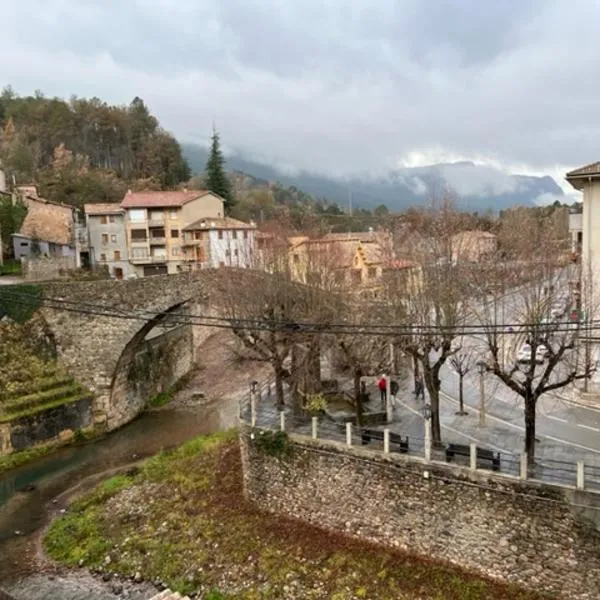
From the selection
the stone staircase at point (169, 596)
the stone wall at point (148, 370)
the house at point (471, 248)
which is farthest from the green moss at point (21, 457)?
the house at point (471, 248)

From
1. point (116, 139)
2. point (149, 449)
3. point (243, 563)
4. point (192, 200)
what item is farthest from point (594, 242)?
point (116, 139)

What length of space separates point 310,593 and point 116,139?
76.8m

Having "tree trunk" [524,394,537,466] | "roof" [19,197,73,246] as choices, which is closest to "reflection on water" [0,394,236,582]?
"tree trunk" [524,394,537,466]

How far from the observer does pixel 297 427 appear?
1738cm

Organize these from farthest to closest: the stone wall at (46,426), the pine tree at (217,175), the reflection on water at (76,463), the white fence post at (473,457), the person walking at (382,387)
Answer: the pine tree at (217,175), the stone wall at (46,426), the person walking at (382,387), the reflection on water at (76,463), the white fence post at (473,457)

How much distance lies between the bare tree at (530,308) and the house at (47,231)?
120ft

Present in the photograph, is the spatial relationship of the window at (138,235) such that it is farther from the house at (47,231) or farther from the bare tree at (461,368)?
the bare tree at (461,368)

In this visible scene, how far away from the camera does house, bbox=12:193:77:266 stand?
44.1 metres

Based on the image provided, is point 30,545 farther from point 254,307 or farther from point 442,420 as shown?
point 442,420

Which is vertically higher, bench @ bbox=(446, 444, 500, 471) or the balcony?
the balcony

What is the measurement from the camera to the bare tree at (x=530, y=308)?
13.9 meters

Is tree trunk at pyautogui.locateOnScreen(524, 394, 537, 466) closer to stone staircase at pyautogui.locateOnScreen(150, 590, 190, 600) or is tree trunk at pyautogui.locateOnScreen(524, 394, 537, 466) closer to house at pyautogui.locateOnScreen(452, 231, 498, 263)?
house at pyautogui.locateOnScreen(452, 231, 498, 263)

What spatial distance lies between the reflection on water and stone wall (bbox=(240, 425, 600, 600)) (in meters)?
7.85

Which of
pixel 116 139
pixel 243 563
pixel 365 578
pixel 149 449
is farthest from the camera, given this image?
pixel 116 139
